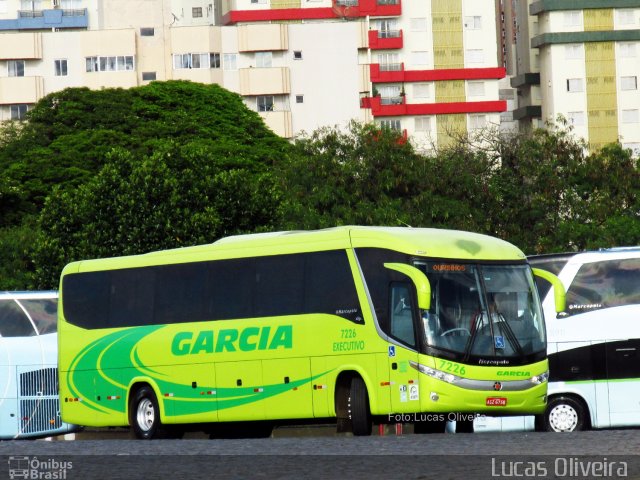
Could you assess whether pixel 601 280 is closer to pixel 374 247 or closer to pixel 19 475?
pixel 374 247

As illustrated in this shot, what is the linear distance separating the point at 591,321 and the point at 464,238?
3771 millimetres

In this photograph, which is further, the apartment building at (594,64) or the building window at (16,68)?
the apartment building at (594,64)

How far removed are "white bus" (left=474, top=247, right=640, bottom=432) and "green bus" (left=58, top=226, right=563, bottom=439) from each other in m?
1.68

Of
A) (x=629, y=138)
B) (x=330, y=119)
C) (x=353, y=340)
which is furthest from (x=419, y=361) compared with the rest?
(x=629, y=138)

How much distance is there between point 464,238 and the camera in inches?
930

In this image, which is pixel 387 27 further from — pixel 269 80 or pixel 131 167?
pixel 131 167

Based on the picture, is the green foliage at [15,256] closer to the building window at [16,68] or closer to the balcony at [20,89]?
the balcony at [20,89]

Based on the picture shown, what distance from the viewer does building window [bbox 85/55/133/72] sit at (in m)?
115

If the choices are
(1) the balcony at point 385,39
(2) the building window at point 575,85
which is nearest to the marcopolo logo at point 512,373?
(1) the balcony at point 385,39

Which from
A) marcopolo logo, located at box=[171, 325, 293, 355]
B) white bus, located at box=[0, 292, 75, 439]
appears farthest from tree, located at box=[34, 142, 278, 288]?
marcopolo logo, located at box=[171, 325, 293, 355]

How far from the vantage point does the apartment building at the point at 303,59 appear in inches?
4528

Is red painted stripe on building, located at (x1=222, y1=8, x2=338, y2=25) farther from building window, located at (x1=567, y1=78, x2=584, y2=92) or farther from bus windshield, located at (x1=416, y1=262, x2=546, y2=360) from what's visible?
bus windshield, located at (x1=416, y1=262, x2=546, y2=360)

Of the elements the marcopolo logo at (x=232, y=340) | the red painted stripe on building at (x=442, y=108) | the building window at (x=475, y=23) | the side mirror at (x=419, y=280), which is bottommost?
the marcopolo logo at (x=232, y=340)

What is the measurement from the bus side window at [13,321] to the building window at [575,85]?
9989cm
